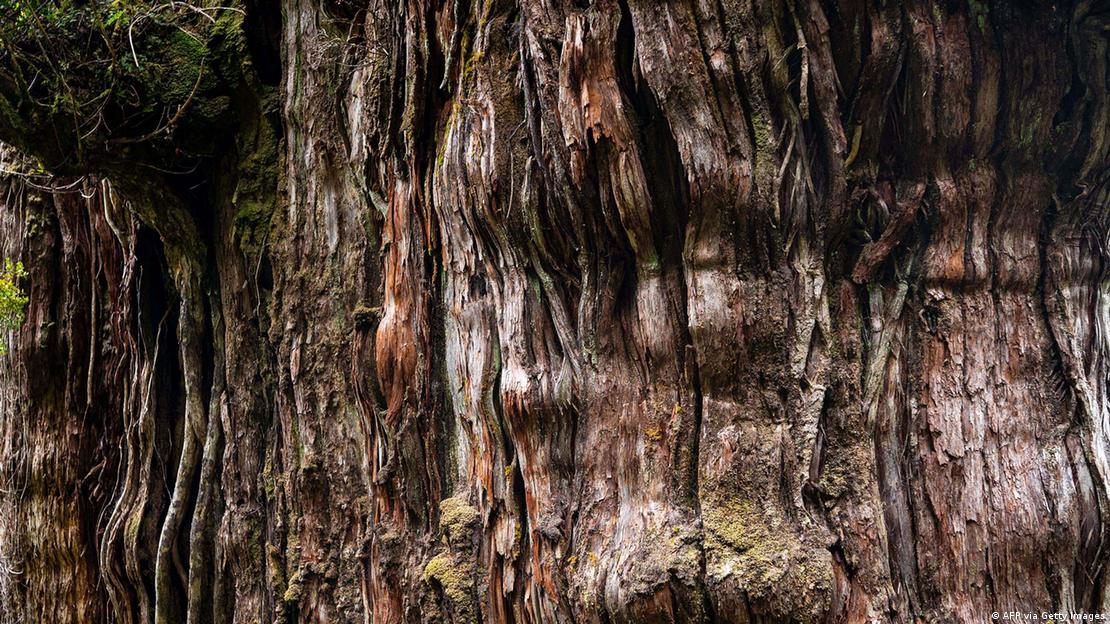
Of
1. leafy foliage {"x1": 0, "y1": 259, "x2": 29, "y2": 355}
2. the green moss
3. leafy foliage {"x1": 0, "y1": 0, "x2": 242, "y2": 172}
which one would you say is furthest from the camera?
leafy foliage {"x1": 0, "y1": 259, "x2": 29, "y2": 355}

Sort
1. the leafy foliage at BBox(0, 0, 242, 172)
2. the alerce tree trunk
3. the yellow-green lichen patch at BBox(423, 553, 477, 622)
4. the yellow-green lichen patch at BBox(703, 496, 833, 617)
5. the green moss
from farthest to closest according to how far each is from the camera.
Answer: the leafy foliage at BBox(0, 0, 242, 172), the yellow-green lichen patch at BBox(423, 553, 477, 622), the green moss, the alerce tree trunk, the yellow-green lichen patch at BBox(703, 496, 833, 617)

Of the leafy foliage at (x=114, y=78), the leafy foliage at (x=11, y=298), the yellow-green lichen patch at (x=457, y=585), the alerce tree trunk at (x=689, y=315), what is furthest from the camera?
the leafy foliage at (x=11, y=298)

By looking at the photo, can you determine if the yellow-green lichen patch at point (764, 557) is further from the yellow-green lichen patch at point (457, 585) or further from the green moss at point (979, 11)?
Result: the green moss at point (979, 11)

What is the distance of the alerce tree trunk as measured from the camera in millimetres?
2459

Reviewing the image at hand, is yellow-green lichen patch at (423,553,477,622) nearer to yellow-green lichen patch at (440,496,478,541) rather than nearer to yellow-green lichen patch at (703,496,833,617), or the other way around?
yellow-green lichen patch at (440,496,478,541)

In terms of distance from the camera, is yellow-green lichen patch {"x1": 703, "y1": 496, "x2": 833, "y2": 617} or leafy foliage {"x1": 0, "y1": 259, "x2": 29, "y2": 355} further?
leafy foliage {"x1": 0, "y1": 259, "x2": 29, "y2": 355}

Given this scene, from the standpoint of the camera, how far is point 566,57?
253cm

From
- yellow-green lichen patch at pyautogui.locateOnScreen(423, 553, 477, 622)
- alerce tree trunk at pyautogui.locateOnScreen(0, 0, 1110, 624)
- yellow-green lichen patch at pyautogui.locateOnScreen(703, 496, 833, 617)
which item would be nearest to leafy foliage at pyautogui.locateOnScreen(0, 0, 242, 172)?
alerce tree trunk at pyautogui.locateOnScreen(0, 0, 1110, 624)

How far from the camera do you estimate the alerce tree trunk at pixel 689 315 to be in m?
2.46

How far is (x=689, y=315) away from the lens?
249 centimetres

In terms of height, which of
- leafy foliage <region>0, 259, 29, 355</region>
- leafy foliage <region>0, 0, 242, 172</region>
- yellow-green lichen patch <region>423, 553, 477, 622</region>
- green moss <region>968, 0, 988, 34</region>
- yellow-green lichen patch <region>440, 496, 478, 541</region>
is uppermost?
leafy foliage <region>0, 0, 242, 172</region>

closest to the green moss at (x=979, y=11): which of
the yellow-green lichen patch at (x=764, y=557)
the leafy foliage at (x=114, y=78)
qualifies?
the yellow-green lichen patch at (x=764, y=557)

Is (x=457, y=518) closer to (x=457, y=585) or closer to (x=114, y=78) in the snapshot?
(x=457, y=585)

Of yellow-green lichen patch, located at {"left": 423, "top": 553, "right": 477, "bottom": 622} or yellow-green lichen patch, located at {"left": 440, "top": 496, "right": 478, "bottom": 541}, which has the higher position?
yellow-green lichen patch, located at {"left": 440, "top": 496, "right": 478, "bottom": 541}
